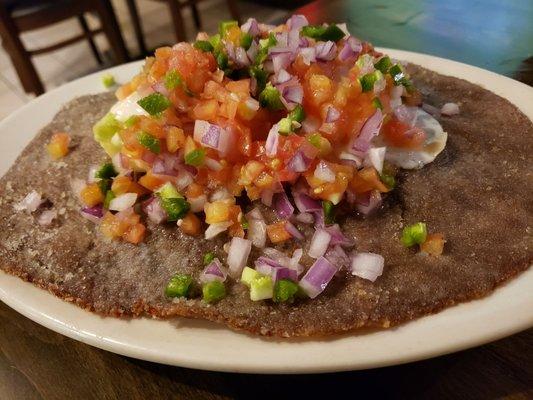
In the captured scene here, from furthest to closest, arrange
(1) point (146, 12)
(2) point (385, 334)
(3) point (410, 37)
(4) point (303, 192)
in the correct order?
1. (1) point (146, 12)
2. (3) point (410, 37)
3. (4) point (303, 192)
4. (2) point (385, 334)

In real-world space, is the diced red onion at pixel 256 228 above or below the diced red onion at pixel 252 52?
below

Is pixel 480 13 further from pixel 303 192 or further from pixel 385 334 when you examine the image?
pixel 385 334

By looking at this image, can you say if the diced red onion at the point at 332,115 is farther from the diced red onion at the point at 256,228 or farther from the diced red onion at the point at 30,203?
the diced red onion at the point at 30,203

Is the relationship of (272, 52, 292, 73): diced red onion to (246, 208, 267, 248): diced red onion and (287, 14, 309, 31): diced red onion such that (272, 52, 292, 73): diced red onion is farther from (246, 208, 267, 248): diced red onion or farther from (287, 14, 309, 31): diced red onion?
(246, 208, 267, 248): diced red onion

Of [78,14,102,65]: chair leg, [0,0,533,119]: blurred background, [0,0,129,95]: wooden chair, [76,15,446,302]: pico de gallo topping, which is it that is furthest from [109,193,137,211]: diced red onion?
[78,14,102,65]: chair leg

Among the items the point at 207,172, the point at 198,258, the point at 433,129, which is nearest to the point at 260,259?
the point at 198,258

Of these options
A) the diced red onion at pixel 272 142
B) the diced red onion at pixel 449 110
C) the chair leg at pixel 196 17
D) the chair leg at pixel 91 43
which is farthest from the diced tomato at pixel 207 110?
the chair leg at pixel 196 17
